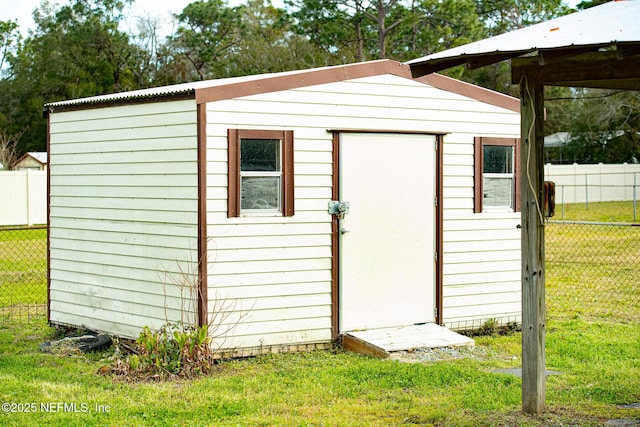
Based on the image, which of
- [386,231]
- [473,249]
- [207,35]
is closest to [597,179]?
[207,35]

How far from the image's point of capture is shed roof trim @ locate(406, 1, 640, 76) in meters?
5.26

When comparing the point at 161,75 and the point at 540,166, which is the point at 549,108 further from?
the point at 540,166

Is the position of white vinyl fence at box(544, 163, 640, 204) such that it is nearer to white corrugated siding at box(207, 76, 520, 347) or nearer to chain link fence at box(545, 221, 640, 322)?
chain link fence at box(545, 221, 640, 322)

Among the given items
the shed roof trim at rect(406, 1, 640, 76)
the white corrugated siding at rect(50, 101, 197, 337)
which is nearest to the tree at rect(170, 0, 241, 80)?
the white corrugated siding at rect(50, 101, 197, 337)

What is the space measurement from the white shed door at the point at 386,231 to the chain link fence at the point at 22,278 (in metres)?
4.01

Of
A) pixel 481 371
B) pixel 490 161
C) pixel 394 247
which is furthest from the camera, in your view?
pixel 490 161

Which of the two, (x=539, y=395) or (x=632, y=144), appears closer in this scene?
(x=539, y=395)

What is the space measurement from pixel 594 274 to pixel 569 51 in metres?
10.0

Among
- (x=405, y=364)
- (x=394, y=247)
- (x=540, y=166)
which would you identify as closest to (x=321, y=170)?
(x=394, y=247)

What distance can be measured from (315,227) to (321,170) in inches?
23.1

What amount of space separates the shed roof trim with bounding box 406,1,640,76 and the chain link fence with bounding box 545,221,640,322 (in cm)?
315

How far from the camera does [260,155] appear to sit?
872cm

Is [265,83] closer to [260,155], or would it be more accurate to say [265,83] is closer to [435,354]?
[260,155]

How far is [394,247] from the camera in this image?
372 inches
